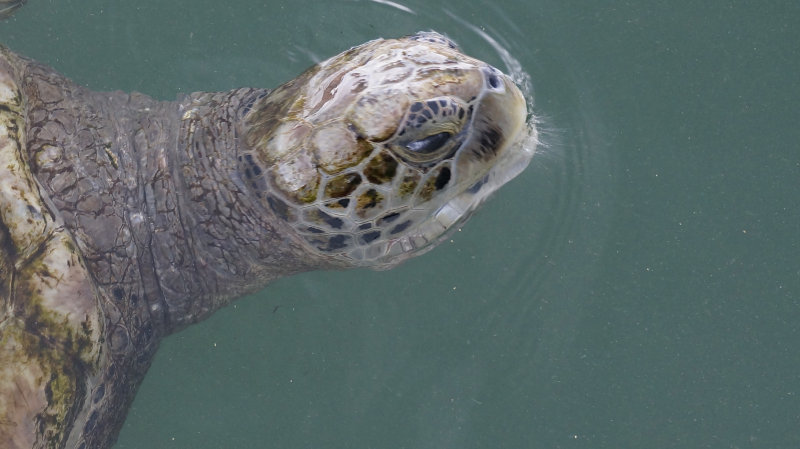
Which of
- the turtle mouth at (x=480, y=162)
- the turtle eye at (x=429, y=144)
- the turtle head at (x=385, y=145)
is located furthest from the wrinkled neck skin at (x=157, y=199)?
the turtle eye at (x=429, y=144)

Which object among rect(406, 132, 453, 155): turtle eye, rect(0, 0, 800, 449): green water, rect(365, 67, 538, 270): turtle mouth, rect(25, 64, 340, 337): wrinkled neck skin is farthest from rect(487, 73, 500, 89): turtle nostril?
rect(0, 0, 800, 449): green water

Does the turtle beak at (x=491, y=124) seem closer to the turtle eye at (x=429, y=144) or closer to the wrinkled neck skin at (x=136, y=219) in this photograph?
the turtle eye at (x=429, y=144)

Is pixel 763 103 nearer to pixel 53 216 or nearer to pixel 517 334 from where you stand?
pixel 517 334

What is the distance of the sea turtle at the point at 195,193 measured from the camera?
249cm

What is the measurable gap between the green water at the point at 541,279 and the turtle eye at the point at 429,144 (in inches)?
59.3

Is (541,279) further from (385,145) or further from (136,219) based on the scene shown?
(136,219)

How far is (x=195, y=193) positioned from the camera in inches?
121

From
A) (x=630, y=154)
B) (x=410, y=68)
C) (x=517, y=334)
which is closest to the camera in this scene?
(x=410, y=68)

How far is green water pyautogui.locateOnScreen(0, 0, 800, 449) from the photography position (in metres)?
3.89

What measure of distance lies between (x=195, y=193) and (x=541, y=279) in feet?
6.02

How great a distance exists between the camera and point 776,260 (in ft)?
13.5

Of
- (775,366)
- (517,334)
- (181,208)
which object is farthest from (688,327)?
(181,208)

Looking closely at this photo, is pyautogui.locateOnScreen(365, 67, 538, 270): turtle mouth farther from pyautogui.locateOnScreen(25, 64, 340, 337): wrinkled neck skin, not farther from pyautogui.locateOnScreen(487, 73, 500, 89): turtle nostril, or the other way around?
pyautogui.locateOnScreen(25, 64, 340, 337): wrinkled neck skin

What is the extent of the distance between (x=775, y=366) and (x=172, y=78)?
11.7 feet
